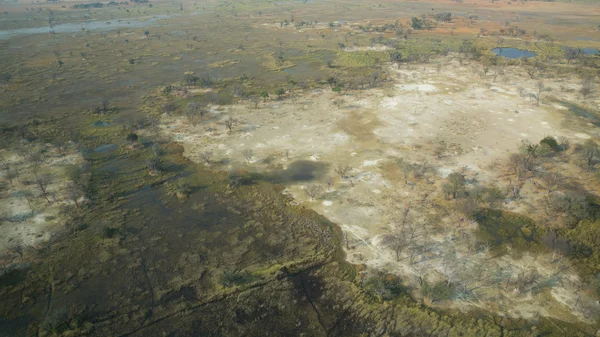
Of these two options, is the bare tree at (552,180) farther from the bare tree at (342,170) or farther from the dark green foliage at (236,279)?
the dark green foliage at (236,279)

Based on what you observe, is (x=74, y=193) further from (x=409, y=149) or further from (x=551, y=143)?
(x=551, y=143)

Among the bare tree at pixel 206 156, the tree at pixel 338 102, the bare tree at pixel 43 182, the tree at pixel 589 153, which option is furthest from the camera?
the tree at pixel 338 102

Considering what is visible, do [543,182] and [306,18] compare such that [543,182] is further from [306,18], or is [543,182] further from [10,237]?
[306,18]

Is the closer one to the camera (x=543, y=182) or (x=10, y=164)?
(x=543, y=182)

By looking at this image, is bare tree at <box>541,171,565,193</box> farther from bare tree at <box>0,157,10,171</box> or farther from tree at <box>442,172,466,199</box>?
bare tree at <box>0,157,10,171</box>

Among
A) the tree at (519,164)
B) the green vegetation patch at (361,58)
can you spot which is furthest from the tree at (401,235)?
the green vegetation patch at (361,58)

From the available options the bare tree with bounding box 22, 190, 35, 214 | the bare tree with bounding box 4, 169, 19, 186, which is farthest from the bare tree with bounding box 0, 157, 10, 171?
the bare tree with bounding box 22, 190, 35, 214

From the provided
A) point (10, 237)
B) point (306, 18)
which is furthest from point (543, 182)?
point (306, 18)
